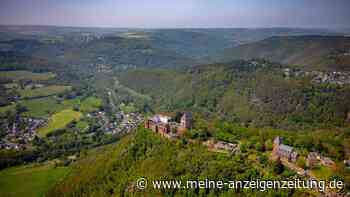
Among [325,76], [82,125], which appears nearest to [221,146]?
[82,125]

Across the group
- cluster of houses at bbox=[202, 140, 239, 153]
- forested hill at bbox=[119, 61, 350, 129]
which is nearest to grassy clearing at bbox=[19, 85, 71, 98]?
forested hill at bbox=[119, 61, 350, 129]

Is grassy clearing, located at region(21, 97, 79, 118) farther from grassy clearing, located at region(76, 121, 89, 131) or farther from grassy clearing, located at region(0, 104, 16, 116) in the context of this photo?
grassy clearing, located at region(76, 121, 89, 131)

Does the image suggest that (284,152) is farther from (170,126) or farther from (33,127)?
(33,127)

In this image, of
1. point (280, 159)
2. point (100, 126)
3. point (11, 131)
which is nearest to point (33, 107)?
point (11, 131)

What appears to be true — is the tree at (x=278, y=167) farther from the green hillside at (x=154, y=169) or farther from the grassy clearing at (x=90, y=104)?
the grassy clearing at (x=90, y=104)

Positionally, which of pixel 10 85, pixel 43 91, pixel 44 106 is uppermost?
pixel 10 85

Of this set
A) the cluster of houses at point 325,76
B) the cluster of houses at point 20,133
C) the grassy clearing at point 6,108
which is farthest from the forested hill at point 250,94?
the grassy clearing at point 6,108

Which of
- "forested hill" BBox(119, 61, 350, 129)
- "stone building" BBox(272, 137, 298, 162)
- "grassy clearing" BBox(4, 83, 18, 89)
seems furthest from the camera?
"grassy clearing" BBox(4, 83, 18, 89)
